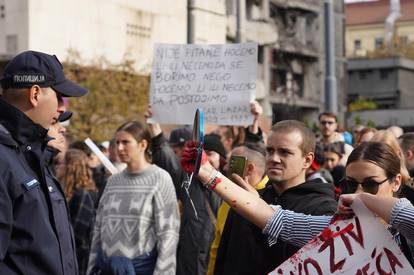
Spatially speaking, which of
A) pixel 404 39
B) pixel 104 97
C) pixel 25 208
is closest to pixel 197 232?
pixel 25 208

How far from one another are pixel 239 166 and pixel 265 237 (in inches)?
18.5

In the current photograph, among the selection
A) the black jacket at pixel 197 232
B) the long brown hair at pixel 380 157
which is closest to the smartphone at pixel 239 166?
the long brown hair at pixel 380 157

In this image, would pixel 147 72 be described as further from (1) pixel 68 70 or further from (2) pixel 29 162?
(2) pixel 29 162

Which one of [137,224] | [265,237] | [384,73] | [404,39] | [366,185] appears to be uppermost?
[404,39]

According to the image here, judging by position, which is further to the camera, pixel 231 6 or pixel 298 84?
pixel 298 84

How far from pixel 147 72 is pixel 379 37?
76642 mm

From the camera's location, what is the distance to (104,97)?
2838cm

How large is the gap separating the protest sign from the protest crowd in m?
0.45

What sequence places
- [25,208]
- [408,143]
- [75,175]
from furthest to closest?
[75,175]
[408,143]
[25,208]

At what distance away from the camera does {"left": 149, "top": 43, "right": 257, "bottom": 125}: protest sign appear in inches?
349

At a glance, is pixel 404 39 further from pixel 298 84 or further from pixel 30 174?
pixel 30 174

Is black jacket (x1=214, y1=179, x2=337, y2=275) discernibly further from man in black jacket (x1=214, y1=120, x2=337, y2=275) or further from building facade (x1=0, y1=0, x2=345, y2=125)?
building facade (x1=0, y1=0, x2=345, y2=125)

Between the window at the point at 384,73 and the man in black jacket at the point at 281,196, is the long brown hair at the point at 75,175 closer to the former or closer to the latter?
the man in black jacket at the point at 281,196

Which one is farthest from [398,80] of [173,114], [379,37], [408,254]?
[408,254]
